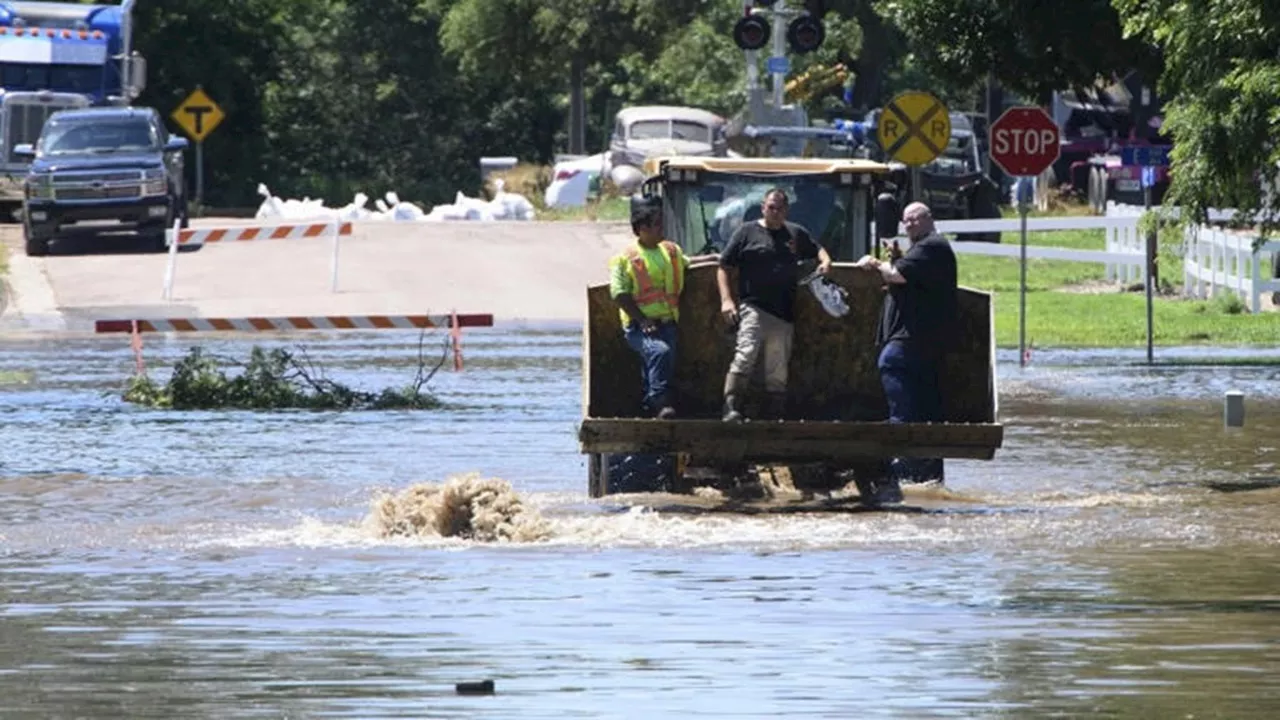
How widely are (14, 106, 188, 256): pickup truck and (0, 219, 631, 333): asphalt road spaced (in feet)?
1.51

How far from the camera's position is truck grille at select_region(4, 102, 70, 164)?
5122 cm

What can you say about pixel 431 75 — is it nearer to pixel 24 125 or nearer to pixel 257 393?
pixel 24 125

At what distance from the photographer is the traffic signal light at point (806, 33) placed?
43.2 metres

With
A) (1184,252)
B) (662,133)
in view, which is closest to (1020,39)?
(1184,252)

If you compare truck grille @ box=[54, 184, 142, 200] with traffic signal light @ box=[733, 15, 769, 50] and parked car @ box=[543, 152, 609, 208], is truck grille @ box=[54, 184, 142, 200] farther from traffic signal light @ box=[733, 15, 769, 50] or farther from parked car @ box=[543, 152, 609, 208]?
parked car @ box=[543, 152, 609, 208]

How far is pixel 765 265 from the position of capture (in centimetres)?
1795

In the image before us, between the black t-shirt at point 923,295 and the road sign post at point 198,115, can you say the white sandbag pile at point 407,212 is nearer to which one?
the road sign post at point 198,115

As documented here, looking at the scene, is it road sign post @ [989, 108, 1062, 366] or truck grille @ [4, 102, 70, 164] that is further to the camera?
truck grille @ [4, 102, 70, 164]

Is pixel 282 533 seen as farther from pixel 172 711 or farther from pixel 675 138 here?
pixel 675 138

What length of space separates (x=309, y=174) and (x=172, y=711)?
66432mm

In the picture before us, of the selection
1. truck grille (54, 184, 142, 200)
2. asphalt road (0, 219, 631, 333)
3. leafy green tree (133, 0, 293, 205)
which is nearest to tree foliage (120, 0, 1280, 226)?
leafy green tree (133, 0, 293, 205)

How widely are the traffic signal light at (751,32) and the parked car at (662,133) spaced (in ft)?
47.7

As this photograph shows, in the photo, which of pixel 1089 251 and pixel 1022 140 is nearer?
pixel 1022 140

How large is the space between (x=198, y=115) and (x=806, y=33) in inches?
748
